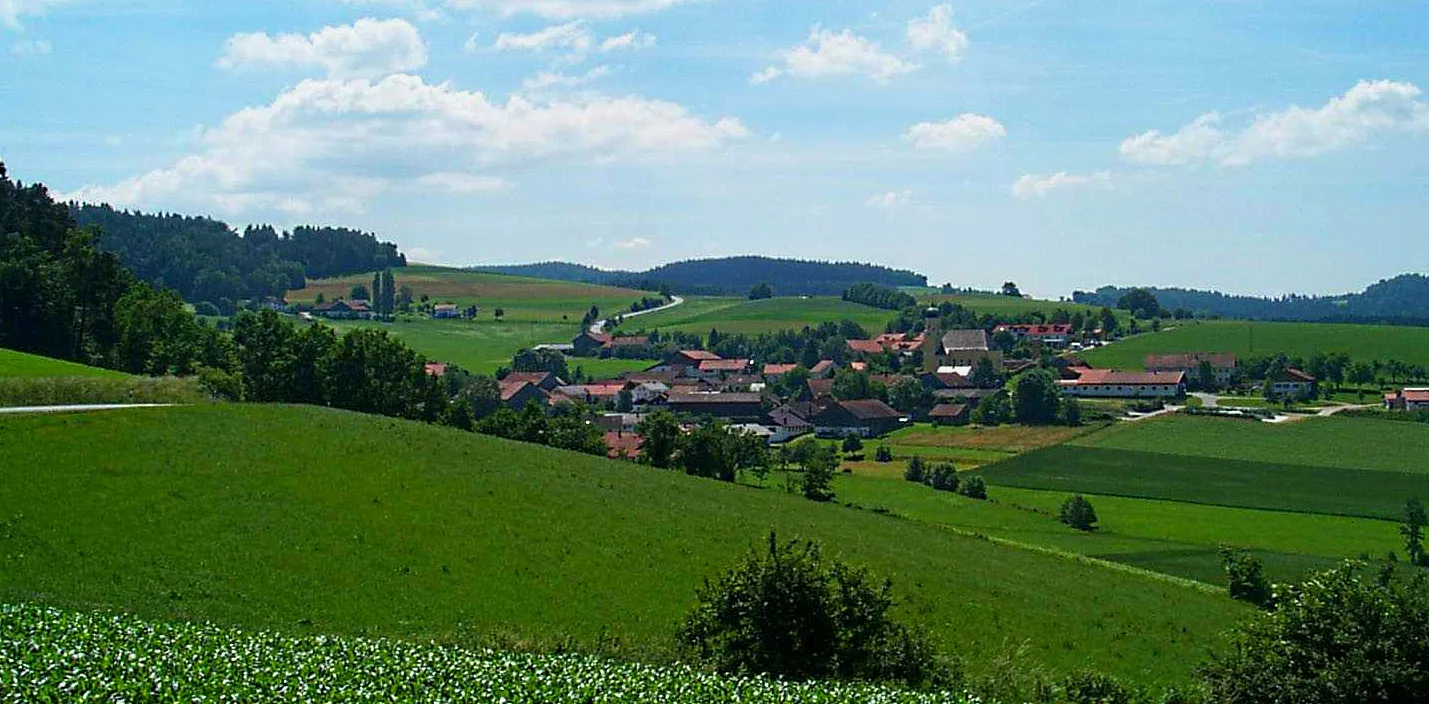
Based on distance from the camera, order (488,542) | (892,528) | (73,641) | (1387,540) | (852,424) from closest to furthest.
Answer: (73,641) < (488,542) < (892,528) < (1387,540) < (852,424)

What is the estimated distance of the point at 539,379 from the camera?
155125 millimetres

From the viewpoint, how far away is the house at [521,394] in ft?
464

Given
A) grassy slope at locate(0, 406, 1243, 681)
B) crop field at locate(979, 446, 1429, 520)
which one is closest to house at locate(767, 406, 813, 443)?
crop field at locate(979, 446, 1429, 520)

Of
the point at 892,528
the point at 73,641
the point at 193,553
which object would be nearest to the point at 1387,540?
the point at 892,528

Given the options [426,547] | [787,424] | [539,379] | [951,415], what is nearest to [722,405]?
[787,424]

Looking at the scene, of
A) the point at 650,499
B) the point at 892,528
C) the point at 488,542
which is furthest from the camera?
the point at 892,528

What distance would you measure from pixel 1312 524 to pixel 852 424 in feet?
216

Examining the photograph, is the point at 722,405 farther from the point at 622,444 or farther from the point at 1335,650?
the point at 1335,650

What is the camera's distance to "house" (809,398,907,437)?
136m

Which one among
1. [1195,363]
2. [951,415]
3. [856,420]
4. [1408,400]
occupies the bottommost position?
[856,420]

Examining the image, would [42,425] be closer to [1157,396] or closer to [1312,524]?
[1312,524]

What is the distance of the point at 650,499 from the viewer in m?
48.9

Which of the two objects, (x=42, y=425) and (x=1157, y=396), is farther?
(x=1157, y=396)

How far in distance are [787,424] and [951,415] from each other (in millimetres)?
18954
